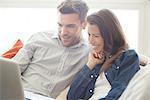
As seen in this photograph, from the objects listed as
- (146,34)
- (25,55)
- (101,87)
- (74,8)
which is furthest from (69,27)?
(146,34)

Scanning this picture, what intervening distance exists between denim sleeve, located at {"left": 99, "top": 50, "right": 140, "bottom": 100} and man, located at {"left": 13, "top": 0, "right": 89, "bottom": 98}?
40 centimetres

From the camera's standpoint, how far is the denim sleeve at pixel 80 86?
1646 millimetres

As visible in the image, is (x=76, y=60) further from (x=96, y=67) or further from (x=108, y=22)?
(x=108, y=22)

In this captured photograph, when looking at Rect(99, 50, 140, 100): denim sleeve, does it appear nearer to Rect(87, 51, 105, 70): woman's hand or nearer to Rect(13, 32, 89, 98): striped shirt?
Rect(87, 51, 105, 70): woman's hand

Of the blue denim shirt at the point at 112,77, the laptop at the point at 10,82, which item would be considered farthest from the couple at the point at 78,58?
the laptop at the point at 10,82

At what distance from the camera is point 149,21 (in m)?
2.32

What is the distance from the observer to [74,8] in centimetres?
186

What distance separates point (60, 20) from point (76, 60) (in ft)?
0.95

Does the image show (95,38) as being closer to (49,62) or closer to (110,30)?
(110,30)

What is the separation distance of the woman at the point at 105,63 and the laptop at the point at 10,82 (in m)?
0.86

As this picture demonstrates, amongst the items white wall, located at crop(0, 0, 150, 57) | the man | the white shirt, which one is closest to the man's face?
the man

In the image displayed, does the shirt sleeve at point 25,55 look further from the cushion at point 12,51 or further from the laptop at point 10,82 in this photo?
the laptop at point 10,82

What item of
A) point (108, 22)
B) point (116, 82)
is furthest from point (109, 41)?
point (116, 82)

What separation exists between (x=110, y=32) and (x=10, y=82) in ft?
3.32
